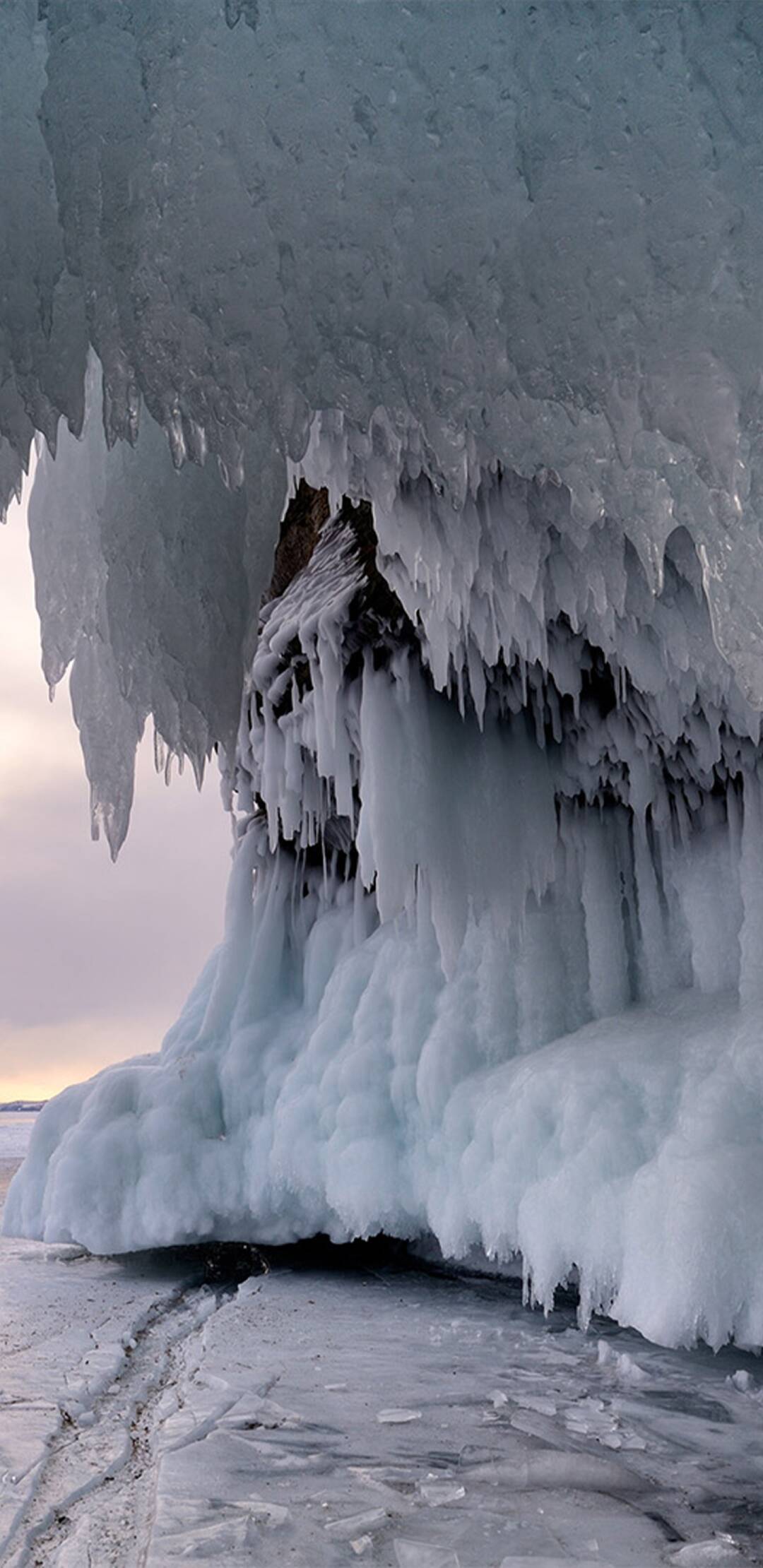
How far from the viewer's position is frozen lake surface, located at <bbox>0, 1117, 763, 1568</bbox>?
7.77ft

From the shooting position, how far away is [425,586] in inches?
154

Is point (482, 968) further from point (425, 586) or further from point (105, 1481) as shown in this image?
point (105, 1481)

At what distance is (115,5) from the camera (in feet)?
5.98

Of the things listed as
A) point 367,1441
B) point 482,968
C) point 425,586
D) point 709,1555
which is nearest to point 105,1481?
point 367,1441

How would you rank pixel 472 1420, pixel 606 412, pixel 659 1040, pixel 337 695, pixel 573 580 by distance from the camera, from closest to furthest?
pixel 606 412, pixel 472 1420, pixel 573 580, pixel 659 1040, pixel 337 695

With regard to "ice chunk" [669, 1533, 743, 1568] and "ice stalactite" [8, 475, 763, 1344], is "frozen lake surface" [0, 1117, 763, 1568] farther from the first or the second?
"ice stalactite" [8, 475, 763, 1344]

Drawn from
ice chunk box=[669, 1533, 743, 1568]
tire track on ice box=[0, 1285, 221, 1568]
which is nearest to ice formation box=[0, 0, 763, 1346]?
ice chunk box=[669, 1533, 743, 1568]

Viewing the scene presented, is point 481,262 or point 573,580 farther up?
point 573,580

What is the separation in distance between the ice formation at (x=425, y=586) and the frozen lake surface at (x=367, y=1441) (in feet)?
1.50

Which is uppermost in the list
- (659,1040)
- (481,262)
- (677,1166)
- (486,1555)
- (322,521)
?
(322,521)

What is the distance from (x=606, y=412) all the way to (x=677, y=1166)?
2971mm

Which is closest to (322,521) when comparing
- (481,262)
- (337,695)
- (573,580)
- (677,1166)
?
(337,695)

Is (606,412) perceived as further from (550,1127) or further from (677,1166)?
(550,1127)

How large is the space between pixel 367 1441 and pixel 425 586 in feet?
8.51
